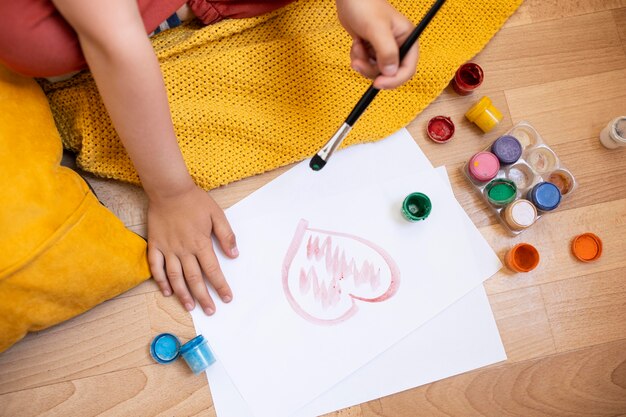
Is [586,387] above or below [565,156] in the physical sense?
below

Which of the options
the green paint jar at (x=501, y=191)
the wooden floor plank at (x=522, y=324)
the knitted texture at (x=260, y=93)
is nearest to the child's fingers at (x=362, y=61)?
the knitted texture at (x=260, y=93)

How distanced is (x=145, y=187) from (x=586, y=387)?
57cm

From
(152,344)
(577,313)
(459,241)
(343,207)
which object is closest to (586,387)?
(577,313)

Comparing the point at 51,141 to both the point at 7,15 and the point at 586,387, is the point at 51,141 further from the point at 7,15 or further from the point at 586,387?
the point at 586,387

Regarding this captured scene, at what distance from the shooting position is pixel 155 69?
56 centimetres

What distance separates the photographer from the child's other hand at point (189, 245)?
650mm

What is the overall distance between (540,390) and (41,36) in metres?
0.67

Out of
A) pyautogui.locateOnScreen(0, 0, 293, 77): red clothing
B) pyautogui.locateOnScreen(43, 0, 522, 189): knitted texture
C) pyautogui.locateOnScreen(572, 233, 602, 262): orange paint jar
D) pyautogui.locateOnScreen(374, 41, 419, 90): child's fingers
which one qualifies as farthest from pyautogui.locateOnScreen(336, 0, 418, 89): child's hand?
pyautogui.locateOnScreen(572, 233, 602, 262): orange paint jar

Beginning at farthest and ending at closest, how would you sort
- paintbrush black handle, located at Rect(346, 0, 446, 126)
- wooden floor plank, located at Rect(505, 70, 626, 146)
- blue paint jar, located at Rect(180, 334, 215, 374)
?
wooden floor plank, located at Rect(505, 70, 626, 146), blue paint jar, located at Rect(180, 334, 215, 374), paintbrush black handle, located at Rect(346, 0, 446, 126)

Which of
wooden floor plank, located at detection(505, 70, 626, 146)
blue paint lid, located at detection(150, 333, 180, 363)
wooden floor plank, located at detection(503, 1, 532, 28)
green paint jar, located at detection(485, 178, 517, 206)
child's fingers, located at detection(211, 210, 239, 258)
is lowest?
blue paint lid, located at detection(150, 333, 180, 363)

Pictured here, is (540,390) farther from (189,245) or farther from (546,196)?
(189,245)

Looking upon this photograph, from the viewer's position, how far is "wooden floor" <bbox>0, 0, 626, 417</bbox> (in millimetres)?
655

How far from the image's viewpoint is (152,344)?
0.65m

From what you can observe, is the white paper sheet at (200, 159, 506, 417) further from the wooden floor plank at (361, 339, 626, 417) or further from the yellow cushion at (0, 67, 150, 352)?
the yellow cushion at (0, 67, 150, 352)
